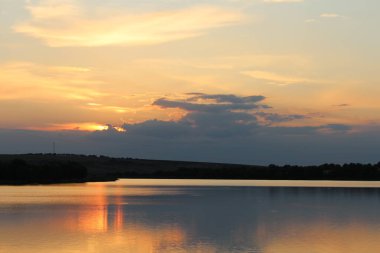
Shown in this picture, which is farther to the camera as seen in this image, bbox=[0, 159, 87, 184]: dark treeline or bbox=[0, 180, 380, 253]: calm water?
bbox=[0, 159, 87, 184]: dark treeline

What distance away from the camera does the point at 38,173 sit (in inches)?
5187

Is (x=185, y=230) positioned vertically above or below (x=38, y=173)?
below

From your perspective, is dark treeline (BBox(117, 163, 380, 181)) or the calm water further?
dark treeline (BBox(117, 163, 380, 181))

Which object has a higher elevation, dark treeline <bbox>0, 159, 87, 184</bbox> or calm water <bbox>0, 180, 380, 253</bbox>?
dark treeline <bbox>0, 159, 87, 184</bbox>

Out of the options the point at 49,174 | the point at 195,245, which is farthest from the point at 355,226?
the point at 49,174

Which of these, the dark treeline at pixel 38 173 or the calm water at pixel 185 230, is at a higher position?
the dark treeline at pixel 38 173

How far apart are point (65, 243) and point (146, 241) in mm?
3935

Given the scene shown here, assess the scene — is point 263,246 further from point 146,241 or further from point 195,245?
point 146,241

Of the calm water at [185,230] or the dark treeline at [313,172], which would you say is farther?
the dark treeline at [313,172]

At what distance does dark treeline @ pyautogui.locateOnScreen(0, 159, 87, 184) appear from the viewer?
4936 inches

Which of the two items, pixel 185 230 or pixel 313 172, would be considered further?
pixel 313 172

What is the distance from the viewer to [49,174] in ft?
443

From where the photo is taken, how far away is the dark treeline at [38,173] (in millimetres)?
125375

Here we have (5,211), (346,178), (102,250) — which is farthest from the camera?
(346,178)
